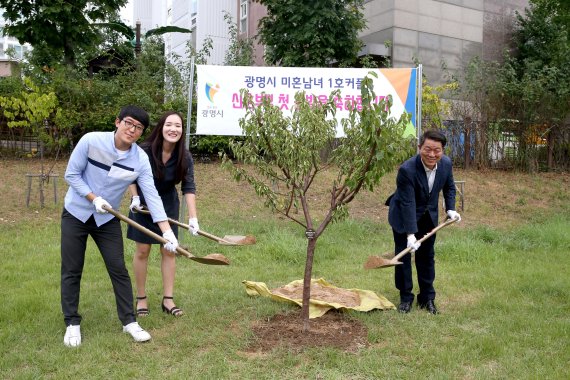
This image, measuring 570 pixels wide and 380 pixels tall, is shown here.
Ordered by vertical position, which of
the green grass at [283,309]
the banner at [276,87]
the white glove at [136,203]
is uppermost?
the banner at [276,87]

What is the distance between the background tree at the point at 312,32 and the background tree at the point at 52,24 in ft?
14.4

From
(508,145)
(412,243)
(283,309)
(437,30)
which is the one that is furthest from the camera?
(437,30)

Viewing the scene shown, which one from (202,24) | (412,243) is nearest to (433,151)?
(412,243)

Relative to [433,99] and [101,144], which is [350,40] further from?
[101,144]

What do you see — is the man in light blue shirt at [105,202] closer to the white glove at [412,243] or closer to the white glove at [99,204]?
the white glove at [99,204]

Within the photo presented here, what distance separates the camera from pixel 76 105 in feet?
38.9

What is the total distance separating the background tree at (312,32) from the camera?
1248 centimetres

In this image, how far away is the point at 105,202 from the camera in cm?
352

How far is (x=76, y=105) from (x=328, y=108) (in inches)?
368

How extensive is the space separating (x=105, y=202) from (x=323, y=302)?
6.13 feet

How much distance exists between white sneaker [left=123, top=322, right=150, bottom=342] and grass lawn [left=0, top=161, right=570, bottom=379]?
60mm

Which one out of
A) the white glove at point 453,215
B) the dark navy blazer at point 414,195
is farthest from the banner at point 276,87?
the white glove at point 453,215

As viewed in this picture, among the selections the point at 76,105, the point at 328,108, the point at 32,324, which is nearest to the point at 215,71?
the point at 328,108

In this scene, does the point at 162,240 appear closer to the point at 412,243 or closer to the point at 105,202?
the point at 105,202
